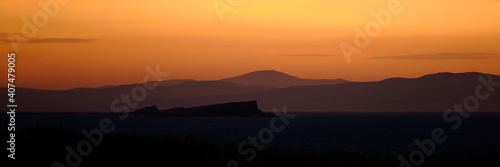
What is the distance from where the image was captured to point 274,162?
60.0ft

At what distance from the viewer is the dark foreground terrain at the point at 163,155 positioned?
59.6 ft

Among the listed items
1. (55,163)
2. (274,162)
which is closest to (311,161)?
(274,162)

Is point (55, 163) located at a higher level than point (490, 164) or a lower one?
higher

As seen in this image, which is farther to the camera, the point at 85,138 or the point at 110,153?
the point at 85,138

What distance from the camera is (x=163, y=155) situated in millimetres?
18656

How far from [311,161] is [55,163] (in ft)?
23.6

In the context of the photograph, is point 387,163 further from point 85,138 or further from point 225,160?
point 85,138

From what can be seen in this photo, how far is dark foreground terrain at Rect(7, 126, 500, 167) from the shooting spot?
1816 centimetres

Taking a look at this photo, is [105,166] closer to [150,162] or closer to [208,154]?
[150,162]

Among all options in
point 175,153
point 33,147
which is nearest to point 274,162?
point 175,153

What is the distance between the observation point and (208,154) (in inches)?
748

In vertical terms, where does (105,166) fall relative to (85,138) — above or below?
below

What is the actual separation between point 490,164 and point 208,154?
8779mm

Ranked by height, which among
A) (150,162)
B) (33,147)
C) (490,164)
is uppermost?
(33,147)
